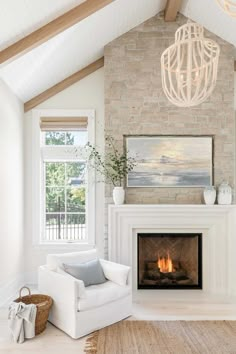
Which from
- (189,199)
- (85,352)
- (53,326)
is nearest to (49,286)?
(53,326)

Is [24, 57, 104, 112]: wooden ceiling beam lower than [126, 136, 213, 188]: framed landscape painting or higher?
higher

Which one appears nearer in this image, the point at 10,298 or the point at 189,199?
the point at 10,298

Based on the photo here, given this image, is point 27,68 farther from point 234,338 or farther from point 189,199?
point 234,338

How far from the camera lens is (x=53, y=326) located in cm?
386

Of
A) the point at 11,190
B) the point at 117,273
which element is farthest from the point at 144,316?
the point at 11,190

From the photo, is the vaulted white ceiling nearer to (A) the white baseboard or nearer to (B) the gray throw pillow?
(B) the gray throw pillow

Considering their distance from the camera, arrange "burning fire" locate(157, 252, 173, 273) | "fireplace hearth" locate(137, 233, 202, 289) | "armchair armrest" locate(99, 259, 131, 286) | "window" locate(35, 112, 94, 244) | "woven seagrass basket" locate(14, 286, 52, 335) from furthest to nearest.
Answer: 1. "window" locate(35, 112, 94, 244)
2. "burning fire" locate(157, 252, 173, 273)
3. "fireplace hearth" locate(137, 233, 202, 289)
4. "armchair armrest" locate(99, 259, 131, 286)
5. "woven seagrass basket" locate(14, 286, 52, 335)

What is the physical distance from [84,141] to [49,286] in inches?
99.3

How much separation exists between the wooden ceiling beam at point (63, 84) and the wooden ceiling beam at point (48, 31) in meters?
1.78

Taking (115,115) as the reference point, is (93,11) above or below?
above

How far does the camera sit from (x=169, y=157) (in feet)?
17.2

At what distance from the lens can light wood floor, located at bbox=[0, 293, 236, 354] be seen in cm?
333

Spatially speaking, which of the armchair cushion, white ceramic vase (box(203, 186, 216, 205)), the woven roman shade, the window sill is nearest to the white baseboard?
→ the window sill

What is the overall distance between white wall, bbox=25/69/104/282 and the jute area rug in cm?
186
